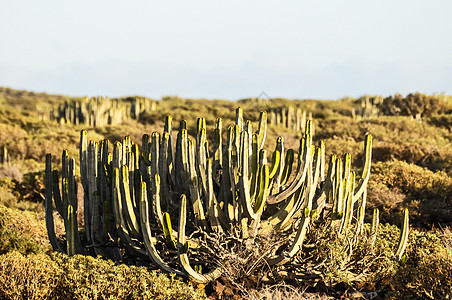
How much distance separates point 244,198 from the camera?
5.82 meters

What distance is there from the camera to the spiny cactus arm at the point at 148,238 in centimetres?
570

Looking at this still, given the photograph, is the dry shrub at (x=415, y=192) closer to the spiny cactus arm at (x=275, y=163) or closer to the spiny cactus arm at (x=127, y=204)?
the spiny cactus arm at (x=275, y=163)

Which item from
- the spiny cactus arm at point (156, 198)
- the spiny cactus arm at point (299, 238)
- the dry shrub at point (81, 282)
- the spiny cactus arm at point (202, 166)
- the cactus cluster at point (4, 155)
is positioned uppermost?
the spiny cactus arm at point (202, 166)

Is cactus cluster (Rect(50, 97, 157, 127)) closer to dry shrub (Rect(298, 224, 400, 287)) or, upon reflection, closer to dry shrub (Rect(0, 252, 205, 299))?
dry shrub (Rect(298, 224, 400, 287))

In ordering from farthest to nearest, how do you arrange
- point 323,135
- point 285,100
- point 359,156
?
point 285,100 → point 323,135 → point 359,156

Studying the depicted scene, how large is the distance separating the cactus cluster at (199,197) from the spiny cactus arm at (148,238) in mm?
10

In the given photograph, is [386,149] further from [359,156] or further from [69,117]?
[69,117]

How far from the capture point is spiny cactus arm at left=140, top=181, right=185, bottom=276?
570 cm

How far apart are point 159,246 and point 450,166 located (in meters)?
8.40

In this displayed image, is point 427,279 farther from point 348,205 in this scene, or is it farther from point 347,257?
point 348,205

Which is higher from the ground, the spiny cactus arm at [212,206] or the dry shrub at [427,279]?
the spiny cactus arm at [212,206]

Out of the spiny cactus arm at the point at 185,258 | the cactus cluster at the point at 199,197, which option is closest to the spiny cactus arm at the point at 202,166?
the cactus cluster at the point at 199,197

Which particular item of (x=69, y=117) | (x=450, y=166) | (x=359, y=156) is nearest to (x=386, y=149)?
(x=359, y=156)

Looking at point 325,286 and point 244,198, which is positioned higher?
point 244,198
